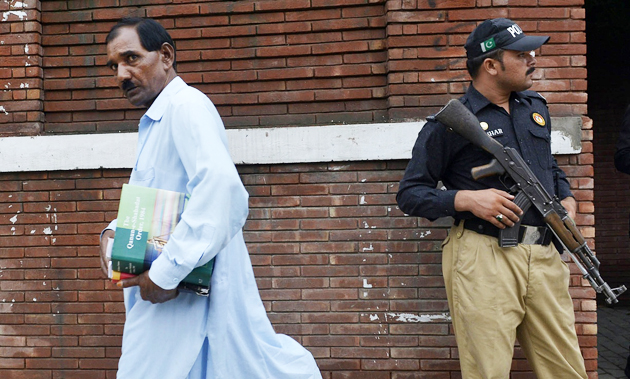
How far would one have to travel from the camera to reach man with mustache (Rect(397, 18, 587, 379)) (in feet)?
9.40

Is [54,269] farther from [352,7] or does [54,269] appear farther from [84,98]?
[352,7]

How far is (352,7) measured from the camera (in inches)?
171

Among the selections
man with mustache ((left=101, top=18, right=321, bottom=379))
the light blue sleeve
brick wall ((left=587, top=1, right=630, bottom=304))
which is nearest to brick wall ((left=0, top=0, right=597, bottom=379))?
man with mustache ((left=101, top=18, right=321, bottom=379))

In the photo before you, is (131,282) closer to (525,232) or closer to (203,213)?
(203,213)

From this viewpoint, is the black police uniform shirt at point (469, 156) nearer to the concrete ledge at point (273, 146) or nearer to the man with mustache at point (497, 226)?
the man with mustache at point (497, 226)

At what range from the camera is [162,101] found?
240 cm

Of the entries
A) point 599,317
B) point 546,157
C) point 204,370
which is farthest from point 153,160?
point 599,317

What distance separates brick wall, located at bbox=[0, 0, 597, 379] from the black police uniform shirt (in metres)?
1.13

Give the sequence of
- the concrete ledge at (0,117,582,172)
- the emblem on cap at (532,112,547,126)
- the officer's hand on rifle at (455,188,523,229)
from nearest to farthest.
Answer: the officer's hand on rifle at (455,188,523,229) → the emblem on cap at (532,112,547,126) → the concrete ledge at (0,117,582,172)

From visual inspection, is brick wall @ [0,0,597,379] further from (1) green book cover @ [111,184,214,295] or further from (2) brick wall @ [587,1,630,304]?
(2) brick wall @ [587,1,630,304]

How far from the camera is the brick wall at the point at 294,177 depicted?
Answer: 4.14m

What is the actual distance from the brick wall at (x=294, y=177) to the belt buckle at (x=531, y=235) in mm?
1236

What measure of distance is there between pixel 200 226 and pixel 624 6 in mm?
6810

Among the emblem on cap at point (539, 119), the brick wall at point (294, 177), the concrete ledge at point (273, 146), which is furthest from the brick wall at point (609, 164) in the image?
the emblem on cap at point (539, 119)
